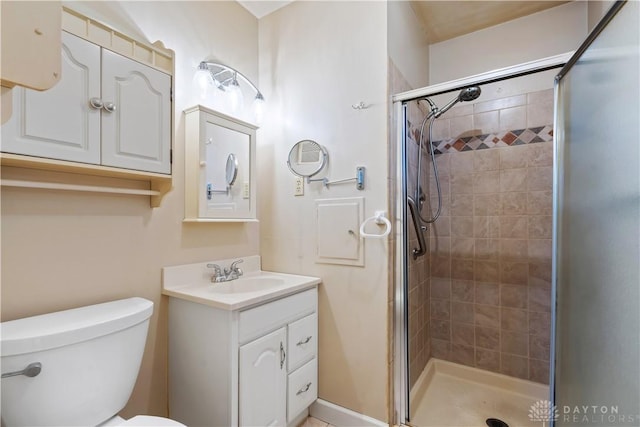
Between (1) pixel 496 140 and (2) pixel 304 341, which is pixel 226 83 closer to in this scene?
(2) pixel 304 341

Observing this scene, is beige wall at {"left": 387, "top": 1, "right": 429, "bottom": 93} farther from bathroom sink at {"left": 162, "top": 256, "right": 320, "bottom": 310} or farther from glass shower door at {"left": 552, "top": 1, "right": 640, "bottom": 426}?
bathroom sink at {"left": 162, "top": 256, "right": 320, "bottom": 310}

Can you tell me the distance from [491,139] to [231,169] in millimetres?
1811

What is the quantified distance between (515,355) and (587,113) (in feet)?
5.59

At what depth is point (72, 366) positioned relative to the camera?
0.94 m

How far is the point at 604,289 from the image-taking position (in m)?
0.93

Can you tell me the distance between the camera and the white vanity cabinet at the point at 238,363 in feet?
4.06

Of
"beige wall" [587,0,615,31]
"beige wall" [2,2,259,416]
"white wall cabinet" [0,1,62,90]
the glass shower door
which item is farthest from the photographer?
"beige wall" [587,0,615,31]

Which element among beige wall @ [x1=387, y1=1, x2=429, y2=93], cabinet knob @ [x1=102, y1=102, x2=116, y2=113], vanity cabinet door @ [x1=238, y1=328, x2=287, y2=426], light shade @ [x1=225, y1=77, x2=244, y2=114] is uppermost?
beige wall @ [x1=387, y1=1, x2=429, y2=93]

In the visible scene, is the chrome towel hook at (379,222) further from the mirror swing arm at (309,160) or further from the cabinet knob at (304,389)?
the cabinet knob at (304,389)

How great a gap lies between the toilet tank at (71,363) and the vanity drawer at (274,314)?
39 centimetres

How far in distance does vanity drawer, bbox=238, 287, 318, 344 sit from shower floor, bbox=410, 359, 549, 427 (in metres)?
0.88

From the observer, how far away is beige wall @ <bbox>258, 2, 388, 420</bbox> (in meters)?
1.60

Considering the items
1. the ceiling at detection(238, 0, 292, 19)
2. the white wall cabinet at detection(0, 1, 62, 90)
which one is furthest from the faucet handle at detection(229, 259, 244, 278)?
the ceiling at detection(238, 0, 292, 19)

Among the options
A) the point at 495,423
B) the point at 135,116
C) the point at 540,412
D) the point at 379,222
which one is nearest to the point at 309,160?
the point at 379,222
